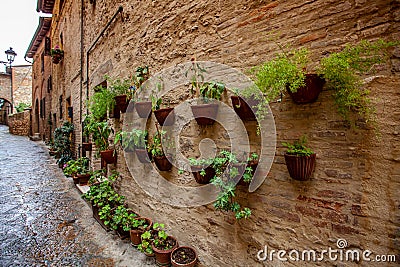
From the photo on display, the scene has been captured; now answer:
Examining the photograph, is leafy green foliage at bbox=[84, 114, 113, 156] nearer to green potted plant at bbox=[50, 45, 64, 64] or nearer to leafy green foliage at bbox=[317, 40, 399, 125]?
leafy green foliage at bbox=[317, 40, 399, 125]

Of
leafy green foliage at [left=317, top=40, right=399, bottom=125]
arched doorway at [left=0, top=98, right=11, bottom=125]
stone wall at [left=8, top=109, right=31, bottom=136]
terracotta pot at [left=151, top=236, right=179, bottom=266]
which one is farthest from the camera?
arched doorway at [left=0, top=98, right=11, bottom=125]

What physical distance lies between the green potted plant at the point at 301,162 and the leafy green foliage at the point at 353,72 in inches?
12.8

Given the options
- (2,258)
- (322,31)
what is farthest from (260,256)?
(2,258)

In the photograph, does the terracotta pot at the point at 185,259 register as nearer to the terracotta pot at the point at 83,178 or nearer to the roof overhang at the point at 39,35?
the terracotta pot at the point at 83,178

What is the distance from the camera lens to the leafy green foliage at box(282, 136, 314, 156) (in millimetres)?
1514

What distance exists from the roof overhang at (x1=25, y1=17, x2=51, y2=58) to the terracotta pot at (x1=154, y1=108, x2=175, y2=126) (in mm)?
12706

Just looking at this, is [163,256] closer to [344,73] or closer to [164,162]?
[164,162]

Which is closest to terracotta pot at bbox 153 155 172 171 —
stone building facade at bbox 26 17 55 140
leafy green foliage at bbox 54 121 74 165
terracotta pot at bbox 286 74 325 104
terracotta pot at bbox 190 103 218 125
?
terracotta pot at bbox 190 103 218 125

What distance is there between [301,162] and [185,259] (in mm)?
1664

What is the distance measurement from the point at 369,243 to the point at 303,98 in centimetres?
99

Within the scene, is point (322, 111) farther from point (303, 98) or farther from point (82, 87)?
point (82, 87)

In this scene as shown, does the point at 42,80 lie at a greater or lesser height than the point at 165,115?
greater

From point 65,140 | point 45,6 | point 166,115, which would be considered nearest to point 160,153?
point 166,115

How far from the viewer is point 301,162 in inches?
58.7
